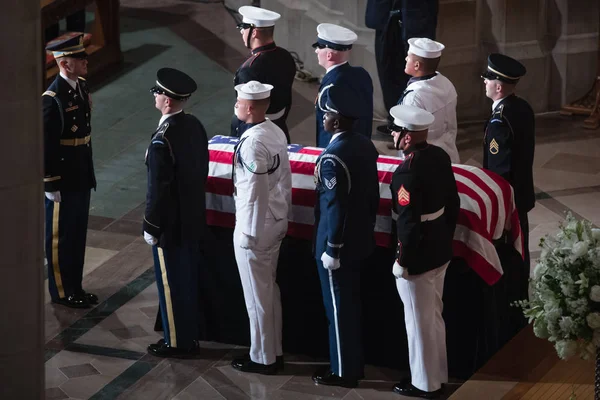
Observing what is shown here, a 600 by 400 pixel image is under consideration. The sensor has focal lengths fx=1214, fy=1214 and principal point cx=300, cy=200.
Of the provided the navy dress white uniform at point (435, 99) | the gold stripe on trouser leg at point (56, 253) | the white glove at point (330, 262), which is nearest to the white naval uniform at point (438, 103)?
the navy dress white uniform at point (435, 99)

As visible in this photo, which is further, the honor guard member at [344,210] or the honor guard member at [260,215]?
the honor guard member at [260,215]

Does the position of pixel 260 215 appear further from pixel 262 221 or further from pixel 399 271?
pixel 399 271

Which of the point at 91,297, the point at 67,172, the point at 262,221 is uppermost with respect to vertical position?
the point at 262,221

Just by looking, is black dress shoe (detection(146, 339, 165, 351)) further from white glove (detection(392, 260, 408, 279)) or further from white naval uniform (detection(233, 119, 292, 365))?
white glove (detection(392, 260, 408, 279))

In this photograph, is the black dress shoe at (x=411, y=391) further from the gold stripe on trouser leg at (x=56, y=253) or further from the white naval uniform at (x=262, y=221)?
the gold stripe on trouser leg at (x=56, y=253)

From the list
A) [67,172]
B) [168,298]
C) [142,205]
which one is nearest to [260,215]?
[168,298]

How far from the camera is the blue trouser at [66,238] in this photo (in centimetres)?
733

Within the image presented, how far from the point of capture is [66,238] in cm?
737

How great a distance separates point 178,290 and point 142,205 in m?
2.45

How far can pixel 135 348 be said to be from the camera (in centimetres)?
698

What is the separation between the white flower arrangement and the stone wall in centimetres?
565

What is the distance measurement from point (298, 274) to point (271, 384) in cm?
63

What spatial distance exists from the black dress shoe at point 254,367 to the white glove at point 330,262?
0.79 m

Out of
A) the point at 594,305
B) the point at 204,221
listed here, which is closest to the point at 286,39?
the point at 204,221
